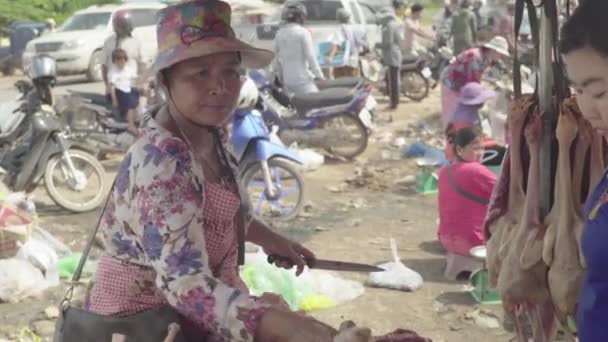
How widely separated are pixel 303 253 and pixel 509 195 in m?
0.73

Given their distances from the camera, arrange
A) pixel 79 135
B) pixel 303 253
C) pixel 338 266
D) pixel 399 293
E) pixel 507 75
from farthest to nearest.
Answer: pixel 507 75, pixel 79 135, pixel 399 293, pixel 303 253, pixel 338 266

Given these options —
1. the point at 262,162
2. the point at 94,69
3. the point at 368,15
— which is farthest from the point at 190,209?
the point at 94,69

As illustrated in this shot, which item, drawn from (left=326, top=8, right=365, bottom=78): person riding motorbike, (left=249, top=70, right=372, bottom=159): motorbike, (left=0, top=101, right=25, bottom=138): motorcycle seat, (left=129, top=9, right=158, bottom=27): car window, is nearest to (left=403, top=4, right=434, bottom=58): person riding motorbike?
(left=326, top=8, right=365, bottom=78): person riding motorbike

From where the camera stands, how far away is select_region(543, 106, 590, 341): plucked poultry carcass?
2.08 meters

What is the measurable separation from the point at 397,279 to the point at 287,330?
404cm

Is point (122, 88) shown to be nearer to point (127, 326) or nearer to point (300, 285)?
point (300, 285)

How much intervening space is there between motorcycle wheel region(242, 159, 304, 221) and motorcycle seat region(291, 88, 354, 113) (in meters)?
2.61

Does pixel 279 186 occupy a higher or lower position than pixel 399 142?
higher

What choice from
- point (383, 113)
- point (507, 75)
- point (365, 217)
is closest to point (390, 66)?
point (383, 113)

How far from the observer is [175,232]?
1996 mm

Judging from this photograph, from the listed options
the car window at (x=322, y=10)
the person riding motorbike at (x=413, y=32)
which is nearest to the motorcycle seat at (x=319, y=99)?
the person riding motorbike at (x=413, y=32)

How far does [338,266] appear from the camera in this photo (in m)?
2.59

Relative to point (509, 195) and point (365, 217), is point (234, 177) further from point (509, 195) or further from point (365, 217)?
point (365, 217)

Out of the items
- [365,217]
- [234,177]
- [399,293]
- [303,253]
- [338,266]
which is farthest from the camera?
[365,217]
